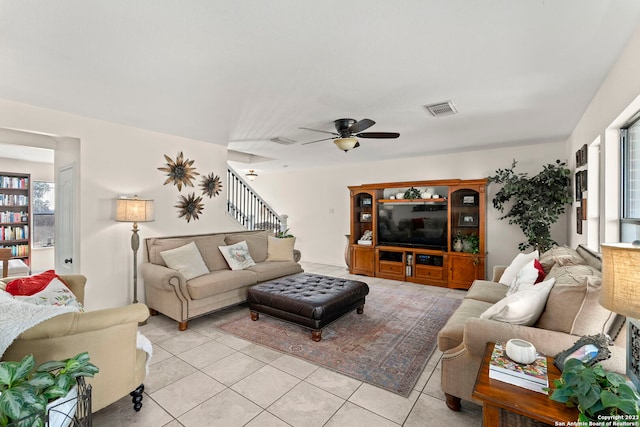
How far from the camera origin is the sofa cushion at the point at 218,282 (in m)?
3.48

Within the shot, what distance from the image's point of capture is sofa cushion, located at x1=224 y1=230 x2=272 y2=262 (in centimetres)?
482

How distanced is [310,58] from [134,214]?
290 cm

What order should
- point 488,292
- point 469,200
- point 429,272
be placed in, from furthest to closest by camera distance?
point 429,272 < point 469,200 < point 488,292

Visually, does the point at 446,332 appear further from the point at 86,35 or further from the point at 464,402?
the point at 86,35

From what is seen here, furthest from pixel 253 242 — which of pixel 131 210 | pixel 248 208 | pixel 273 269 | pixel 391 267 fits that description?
pixel 391 267

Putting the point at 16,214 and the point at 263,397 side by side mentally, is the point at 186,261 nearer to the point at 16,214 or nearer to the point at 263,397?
the point at 263,397

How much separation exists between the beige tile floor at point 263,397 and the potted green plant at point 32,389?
35.3 inches

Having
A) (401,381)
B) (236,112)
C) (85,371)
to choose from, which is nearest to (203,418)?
(85,371)

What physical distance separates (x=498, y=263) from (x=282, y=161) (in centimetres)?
470

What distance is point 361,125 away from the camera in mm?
3180

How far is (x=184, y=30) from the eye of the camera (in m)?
1.83

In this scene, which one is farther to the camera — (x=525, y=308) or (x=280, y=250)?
(x=280, y=250)

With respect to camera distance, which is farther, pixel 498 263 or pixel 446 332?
pixel 498 263

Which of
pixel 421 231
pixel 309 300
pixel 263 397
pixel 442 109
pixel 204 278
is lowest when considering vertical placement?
pixel 263 397
